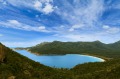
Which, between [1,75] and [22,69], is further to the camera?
[22,69]

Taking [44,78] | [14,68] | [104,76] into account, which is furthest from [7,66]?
[104,76]

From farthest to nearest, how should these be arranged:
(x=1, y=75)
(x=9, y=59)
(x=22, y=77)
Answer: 1. (x=9, y=59)
2. (x=22, y=77)
3. (x=1, y=75)

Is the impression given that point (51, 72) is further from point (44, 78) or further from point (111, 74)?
point (111, 74)

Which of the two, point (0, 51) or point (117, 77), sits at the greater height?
point (0, 51)

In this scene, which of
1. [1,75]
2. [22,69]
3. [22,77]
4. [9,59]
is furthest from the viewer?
[9,59]

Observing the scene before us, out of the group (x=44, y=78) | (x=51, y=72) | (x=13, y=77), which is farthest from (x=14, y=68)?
(x=51, y=72)

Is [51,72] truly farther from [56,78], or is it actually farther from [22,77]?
[22,77]

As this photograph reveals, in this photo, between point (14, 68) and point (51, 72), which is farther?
point (51, 72)

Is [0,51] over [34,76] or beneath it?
over
